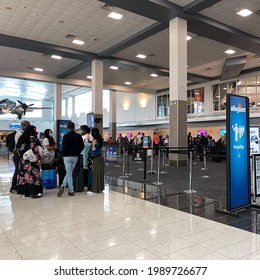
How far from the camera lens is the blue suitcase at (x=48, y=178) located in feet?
20.0

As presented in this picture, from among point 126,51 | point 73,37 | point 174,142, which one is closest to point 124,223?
point 174,142

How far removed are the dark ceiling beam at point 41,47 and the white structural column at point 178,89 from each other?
5.30 metres

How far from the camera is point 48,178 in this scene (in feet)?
20.0

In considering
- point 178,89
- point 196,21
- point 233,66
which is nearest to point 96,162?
point 178,89

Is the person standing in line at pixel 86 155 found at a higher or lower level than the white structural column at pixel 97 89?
lower

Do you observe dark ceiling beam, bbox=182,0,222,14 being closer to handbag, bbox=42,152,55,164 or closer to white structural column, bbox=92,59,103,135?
white structural column, bbox=92,59,103,135

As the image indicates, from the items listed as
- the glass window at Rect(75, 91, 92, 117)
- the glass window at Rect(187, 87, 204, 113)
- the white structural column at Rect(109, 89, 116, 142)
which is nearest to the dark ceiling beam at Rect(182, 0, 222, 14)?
the glass window at Rect(187, 87, 204, 113)

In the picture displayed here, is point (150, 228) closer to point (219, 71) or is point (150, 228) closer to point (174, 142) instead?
point (174, 142)

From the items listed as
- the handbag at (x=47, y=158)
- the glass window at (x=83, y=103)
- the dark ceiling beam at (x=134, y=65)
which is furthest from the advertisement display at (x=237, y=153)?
the glass window at (x=83, y=103)

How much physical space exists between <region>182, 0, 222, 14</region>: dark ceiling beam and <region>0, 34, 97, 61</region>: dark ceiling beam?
6.00 metres

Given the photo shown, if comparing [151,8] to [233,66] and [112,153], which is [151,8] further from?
[233,66]

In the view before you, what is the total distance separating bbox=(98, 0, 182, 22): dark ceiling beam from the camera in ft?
26.4

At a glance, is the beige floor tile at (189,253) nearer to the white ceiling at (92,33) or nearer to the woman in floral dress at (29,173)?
the woman in floral dress at (29,173)
